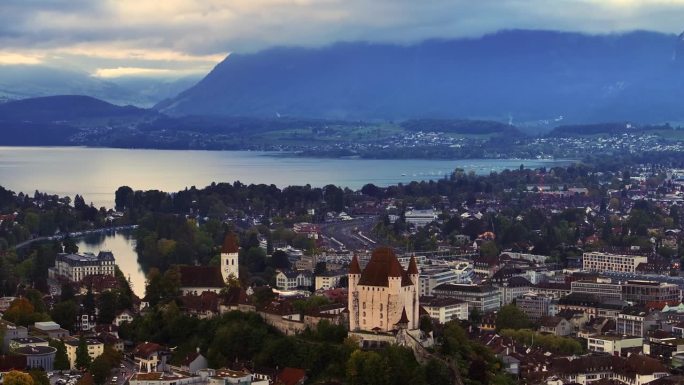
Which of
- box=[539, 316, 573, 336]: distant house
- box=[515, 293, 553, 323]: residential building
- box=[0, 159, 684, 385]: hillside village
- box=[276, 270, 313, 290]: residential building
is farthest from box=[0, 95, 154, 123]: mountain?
box=[539, 316, 573, 336]: distant house

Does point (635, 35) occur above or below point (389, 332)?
above

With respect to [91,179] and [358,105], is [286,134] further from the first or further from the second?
[91,179]

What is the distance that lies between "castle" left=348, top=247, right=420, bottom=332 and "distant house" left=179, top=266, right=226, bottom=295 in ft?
21.6

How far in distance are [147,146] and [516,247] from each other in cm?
10816

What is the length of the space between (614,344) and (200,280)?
894 cm

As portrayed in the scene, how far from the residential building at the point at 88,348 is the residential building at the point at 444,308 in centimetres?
739

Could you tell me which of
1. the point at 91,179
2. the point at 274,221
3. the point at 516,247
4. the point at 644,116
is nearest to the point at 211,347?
the point at 516,247

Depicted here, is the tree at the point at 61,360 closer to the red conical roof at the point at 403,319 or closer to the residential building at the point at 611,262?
the red conical roof at the point at 403,319

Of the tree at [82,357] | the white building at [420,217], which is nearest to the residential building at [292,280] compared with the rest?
the tree at [82,357]

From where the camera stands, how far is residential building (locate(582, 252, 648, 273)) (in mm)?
42688

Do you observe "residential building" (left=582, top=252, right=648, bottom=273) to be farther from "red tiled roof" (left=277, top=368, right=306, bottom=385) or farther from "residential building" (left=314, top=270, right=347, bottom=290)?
"red tiled roof" (left=277, top=368, right=306, bottom=385)

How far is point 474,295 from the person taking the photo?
115ft

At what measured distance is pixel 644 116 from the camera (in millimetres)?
168125

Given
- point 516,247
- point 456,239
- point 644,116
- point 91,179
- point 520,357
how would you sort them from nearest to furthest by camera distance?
point 520,357
point 516,247
point 456,239
point 91,179
point 644,116
